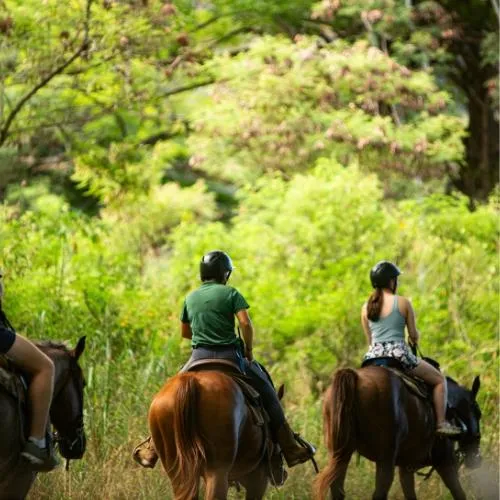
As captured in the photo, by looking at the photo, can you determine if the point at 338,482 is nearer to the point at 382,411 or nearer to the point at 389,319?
the point at 382,411

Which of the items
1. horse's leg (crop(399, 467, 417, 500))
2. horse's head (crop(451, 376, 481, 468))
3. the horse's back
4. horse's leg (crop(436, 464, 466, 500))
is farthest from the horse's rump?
horse's head (crop(451, 376, 481, 468))

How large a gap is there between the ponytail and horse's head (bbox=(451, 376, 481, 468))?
1718mm

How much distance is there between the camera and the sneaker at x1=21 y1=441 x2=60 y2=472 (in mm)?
7848

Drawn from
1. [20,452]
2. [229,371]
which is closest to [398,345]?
[229,371]

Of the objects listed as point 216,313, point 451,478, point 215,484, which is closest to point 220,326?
point 216,313

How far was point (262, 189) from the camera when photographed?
22.5 m

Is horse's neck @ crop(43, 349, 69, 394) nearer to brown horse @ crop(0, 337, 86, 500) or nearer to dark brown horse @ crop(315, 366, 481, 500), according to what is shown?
brown horse @ crop(0, 337, 86, 500)

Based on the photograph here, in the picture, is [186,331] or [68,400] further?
[186,331]

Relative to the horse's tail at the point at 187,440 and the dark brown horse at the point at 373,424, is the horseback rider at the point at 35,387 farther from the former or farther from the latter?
the dark brown horse at the point at 373,424

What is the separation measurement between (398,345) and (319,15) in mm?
19706

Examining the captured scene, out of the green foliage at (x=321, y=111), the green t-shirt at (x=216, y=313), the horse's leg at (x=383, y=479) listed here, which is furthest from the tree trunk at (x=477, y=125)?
the green t-shirt at (x=216, y=313)

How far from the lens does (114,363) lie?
14.0 metres

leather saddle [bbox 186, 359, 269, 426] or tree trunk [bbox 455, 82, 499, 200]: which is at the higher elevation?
leather saddle [bbox 186, 359, 269, 426]

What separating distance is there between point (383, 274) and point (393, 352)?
29.5 inches
